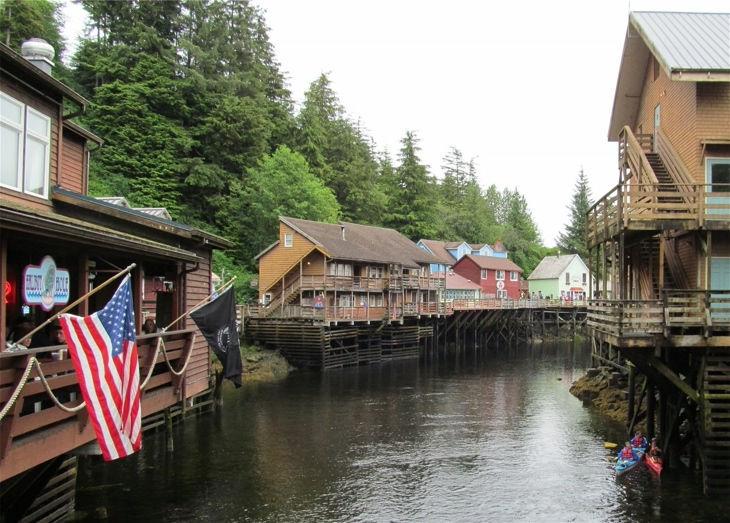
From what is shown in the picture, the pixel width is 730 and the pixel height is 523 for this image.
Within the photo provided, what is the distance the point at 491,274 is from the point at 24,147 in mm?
66832

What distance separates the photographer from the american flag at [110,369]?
773 centimetres

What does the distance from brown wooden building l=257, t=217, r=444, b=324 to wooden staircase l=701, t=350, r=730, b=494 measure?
88.6 ft

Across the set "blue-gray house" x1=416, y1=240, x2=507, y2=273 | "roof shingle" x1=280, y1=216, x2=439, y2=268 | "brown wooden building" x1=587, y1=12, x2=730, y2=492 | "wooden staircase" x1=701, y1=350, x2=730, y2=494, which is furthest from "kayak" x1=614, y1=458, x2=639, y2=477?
"blue-gray house" x1=416, y1=240, x2=507, y2=273

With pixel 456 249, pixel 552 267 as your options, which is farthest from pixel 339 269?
pixel 552 267

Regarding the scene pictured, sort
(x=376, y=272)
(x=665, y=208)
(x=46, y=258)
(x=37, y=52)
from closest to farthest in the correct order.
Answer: (x=46, y=258) < (x=37, y=52) < (x=665, y=208) < (x=376, y=272)

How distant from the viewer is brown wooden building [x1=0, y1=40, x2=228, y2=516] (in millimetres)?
7457

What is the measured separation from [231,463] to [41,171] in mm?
10141

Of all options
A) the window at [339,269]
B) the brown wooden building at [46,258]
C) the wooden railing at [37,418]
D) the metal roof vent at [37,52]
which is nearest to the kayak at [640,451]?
the brown wooden building at [46,258]

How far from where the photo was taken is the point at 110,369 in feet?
26.8

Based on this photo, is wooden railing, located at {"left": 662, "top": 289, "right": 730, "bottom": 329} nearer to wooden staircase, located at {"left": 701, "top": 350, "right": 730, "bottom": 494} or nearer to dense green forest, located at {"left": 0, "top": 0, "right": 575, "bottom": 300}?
wooden staircase, located at {"left": 701, "top": 350, "right": 730, "bottom": 494}

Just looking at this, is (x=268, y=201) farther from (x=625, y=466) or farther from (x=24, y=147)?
(x=24, y=147)

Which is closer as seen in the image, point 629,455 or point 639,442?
point 629,455

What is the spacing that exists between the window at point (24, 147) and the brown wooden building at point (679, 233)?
13165 mm

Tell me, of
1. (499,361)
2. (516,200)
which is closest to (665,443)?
(499,361)
